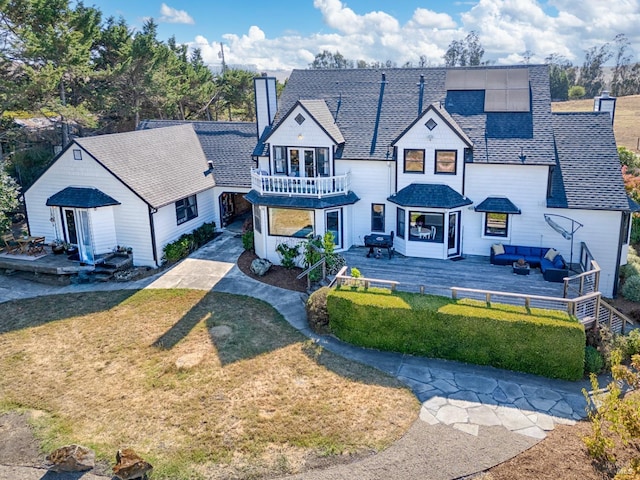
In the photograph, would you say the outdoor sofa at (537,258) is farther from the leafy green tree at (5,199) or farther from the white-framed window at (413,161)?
the leafy green tree at (5,199)

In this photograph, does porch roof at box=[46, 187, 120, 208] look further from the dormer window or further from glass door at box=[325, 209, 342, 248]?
the dormer window

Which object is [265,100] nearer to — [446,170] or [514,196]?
[446,170]

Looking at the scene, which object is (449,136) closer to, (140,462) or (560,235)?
(560,235)

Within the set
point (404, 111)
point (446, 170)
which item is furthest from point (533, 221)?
point (404, 111)

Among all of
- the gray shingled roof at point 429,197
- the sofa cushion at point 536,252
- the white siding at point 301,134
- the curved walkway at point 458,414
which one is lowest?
the curved walkway at point 458,414

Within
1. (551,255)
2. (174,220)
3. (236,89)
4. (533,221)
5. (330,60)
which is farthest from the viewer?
(330,60)

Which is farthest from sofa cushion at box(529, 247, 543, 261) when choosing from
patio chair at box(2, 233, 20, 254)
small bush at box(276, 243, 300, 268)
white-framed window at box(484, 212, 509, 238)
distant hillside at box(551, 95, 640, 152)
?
distant hillside at box(551, 95, 640, 152)

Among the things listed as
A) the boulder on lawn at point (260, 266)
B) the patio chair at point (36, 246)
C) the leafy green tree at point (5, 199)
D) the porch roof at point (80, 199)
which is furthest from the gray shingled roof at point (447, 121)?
the leafy green tree at point (5, 199)
